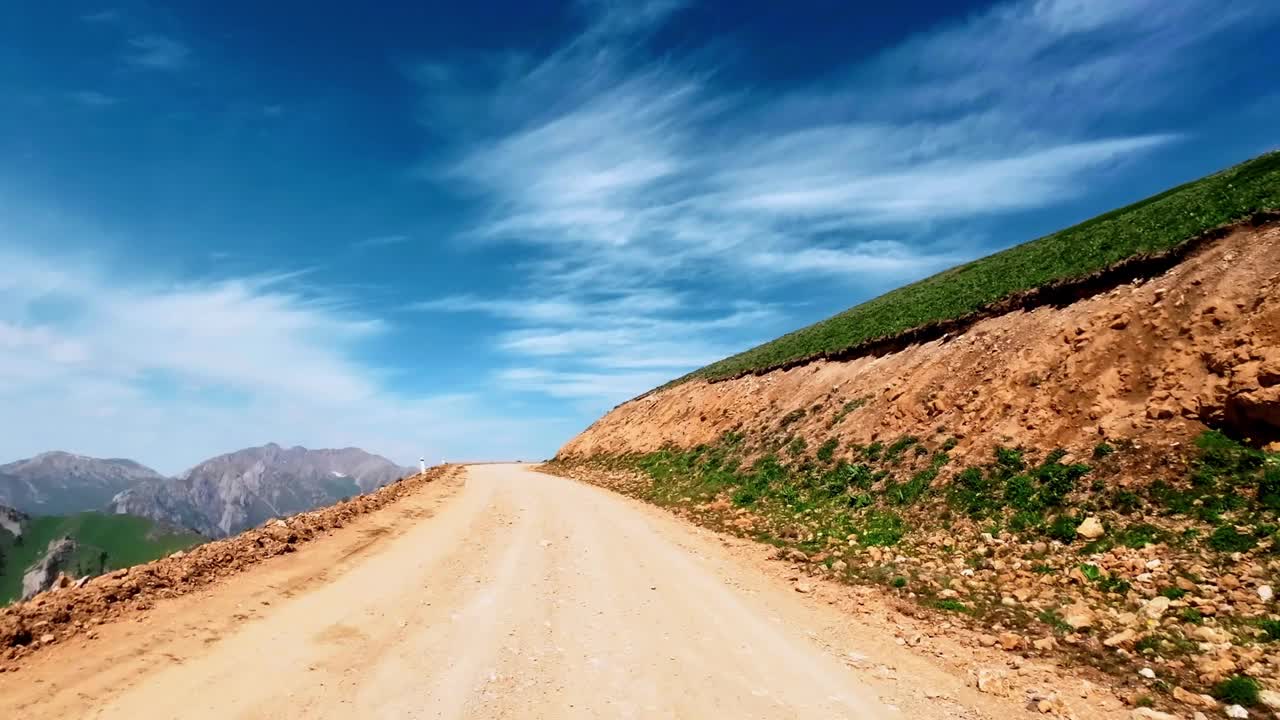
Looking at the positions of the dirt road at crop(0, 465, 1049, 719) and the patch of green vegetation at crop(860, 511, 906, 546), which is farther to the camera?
the patch of green vegetation at crop(860, 511, 906, 546)

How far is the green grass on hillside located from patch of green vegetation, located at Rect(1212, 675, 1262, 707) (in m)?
159

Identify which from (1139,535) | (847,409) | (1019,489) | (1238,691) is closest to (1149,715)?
(1238,691)

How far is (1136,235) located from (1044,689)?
68.3ft

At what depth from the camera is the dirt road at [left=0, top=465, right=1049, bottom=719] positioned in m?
6.85

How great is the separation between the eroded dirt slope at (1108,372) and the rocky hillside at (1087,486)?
5cm

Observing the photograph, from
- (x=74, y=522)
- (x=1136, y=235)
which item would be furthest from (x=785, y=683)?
(x=74, y=522)

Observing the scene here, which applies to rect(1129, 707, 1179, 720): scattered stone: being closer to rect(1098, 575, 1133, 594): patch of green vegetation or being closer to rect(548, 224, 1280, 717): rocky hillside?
rect(548, 224, 1280, 717): rocky hillside

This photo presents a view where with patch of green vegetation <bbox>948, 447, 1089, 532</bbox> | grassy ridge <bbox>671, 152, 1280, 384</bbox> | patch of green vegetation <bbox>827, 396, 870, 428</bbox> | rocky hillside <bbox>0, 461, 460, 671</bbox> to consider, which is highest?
grassy ridge <bbox>671, 152, 1280, 384</bbox>

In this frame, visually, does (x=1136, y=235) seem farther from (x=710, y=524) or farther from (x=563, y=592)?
(x=563, y=592)

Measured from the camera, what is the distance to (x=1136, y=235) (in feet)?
71.2

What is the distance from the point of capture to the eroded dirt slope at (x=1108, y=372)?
1275 cm

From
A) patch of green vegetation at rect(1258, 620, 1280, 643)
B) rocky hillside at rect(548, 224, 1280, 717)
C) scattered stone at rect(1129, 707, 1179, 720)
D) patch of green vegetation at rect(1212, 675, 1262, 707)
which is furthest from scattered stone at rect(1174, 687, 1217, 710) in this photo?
patch of green vegetation at rect(1258, 620, 1280, 643)

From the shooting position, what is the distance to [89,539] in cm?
15225

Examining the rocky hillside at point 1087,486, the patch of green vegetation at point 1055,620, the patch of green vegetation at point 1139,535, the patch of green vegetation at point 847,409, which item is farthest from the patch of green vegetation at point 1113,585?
the patch of green vegetation at point 847,409
